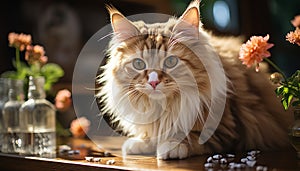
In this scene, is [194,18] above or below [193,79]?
above

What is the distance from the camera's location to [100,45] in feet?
4.67

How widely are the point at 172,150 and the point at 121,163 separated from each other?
142mm

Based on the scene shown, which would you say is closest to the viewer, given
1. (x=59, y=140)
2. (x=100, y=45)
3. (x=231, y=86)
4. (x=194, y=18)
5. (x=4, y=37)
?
(x=194, y=18)

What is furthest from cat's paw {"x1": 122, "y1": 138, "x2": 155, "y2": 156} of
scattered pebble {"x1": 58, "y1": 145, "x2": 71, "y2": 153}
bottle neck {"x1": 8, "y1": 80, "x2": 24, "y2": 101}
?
bottle neck {"x1": 8, "y1": 80, "x2": 24, "y2": 101}

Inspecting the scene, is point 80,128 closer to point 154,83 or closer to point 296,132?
point 154,83

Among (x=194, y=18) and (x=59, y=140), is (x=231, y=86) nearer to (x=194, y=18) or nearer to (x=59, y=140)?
(x=194, y=18)

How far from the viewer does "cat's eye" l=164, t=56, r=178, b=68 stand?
3.88 ft

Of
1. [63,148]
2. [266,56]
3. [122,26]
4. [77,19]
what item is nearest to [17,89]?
[63,148]

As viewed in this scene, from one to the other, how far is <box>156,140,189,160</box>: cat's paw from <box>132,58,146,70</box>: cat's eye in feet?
0.72

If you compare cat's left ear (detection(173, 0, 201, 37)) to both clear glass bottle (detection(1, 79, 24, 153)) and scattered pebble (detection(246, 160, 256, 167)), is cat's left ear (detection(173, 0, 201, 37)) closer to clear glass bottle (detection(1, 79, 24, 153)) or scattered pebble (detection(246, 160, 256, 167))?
scattered pebble (detection(246, 160, 256, 167))

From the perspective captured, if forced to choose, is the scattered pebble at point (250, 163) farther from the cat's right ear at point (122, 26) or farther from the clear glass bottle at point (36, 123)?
the clear glass bottle at point (36, 123)

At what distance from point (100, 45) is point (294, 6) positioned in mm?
841

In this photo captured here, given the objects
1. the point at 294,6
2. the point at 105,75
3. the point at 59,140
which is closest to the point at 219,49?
the point at 105,75

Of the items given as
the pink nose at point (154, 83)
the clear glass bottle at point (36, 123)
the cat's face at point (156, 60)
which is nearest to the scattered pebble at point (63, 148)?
the clear glass bottle at point (36, 123)
